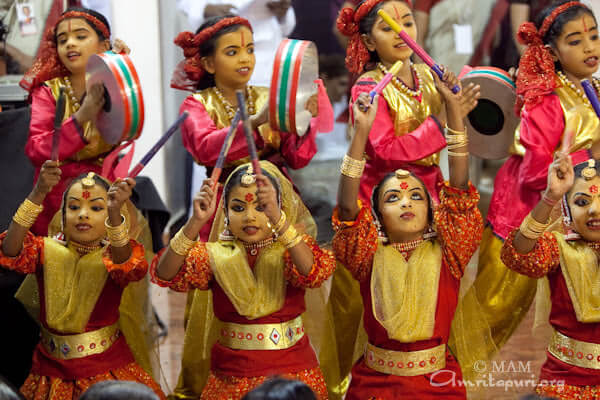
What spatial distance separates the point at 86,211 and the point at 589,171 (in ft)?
5.43

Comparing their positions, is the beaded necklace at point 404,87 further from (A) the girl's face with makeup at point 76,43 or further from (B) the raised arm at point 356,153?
(A) the girl's face with makeup at point 76,43

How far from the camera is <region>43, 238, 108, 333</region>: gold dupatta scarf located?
278cm

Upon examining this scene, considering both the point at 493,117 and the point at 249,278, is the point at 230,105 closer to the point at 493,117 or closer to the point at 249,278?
the point at 249,278

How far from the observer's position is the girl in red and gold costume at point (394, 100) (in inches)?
114

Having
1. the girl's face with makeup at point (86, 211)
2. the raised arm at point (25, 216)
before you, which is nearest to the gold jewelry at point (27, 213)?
the raised arm at point (25, 216)

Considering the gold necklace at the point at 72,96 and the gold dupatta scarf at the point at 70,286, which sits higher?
the gold necklace at the point at 72,96

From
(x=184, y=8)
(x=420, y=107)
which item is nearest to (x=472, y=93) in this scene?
(x=420, y=107)

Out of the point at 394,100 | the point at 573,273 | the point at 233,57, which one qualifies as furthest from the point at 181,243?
the point at 573,273

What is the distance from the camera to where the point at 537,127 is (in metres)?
3.06

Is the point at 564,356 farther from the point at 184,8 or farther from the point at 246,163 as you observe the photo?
the point at 184,8

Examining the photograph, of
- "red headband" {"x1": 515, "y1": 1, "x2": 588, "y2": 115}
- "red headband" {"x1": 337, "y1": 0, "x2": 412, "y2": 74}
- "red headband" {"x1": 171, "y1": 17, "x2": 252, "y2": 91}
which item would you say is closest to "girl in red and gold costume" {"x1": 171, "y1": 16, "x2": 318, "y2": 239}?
"red headband" {"x1": 171, "y1": 17, "x2": 252, "y2": 91}

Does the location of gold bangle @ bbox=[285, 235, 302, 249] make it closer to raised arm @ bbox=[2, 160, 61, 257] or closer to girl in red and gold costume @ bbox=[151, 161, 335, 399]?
girl in red and gold costume @ bbox=[151, 161, 335, 399]

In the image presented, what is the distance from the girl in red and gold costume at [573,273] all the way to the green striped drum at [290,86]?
790 millimetres

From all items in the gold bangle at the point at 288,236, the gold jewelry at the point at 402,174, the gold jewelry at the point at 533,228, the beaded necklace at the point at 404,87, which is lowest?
the gold bangle at the point at 288,236
